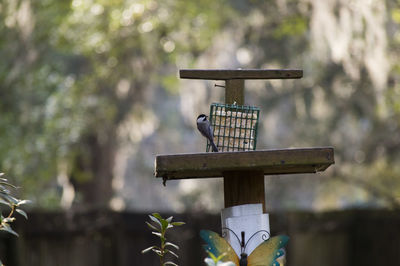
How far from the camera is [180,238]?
7.36 m

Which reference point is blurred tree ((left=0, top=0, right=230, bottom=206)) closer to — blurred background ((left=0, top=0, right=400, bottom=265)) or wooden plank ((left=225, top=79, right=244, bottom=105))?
blurred background ((left=0, top=0, right=400, bottom=265))

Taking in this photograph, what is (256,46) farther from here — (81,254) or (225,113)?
(225,113)

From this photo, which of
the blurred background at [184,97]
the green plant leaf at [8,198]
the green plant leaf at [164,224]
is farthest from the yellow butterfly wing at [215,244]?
the blurred background at [184,97]

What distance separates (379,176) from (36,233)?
787 centimetres

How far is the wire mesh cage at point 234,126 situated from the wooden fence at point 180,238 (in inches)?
164

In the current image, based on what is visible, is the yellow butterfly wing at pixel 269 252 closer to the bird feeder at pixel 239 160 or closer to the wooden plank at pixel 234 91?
the bird feeder at pixel 239 160

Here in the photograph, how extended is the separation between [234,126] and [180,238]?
197 inches

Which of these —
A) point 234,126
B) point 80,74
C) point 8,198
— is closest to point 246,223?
point 234,126

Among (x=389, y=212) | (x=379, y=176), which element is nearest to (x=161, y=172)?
(x=389, y=212)

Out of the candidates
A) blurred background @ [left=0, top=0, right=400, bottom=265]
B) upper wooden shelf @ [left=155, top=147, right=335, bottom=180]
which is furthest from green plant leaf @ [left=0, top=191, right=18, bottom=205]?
blurred background @ [left=0, top=0, right=400, bottom=265]

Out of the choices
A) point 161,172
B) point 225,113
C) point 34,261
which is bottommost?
point 34,261

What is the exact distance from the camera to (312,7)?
809cm

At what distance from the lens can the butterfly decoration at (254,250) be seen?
78.1 inches

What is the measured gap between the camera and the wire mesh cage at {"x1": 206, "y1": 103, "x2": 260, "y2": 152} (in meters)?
2.53
